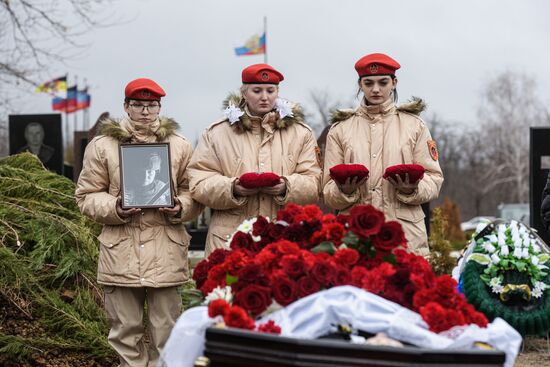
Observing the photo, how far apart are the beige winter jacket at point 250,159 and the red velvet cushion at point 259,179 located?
0.23 metres

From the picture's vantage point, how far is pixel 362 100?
6160 mm

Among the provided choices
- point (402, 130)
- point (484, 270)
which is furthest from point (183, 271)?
point (484, 270)

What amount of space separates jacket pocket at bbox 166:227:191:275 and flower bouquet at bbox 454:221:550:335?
2.14 m

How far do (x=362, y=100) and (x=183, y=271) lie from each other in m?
1.74

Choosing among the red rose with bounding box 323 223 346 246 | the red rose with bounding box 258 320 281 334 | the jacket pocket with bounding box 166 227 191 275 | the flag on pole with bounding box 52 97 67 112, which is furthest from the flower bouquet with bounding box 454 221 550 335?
the flag on pole with bounding box 52 97 67 112

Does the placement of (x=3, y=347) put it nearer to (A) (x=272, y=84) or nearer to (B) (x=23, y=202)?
(B) (x=23, y=202)

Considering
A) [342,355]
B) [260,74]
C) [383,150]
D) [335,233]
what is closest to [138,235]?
[260,74]

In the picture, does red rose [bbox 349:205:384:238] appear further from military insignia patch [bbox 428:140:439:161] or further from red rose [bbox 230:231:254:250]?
military insignia patch [bbox 428:140:439:161]

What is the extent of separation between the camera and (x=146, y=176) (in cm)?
620

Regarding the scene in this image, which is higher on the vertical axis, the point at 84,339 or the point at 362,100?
the point at 362,100

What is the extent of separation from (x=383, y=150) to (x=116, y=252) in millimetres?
1963

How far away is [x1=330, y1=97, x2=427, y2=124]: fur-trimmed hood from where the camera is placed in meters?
6.11

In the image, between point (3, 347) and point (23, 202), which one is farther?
point (23, 202)

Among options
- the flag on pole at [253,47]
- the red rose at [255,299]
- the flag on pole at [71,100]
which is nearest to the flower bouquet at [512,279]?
the red rose at [255,299]
